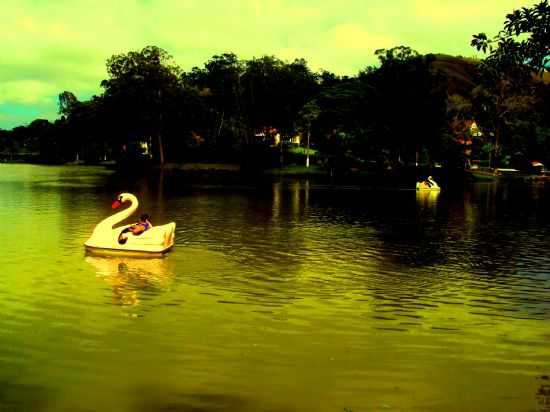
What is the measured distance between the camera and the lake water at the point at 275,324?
9.95m

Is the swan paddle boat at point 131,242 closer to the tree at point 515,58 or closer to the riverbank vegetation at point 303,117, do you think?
the tree at point 515,58

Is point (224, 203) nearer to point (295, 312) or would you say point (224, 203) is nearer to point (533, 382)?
point (295, 312)

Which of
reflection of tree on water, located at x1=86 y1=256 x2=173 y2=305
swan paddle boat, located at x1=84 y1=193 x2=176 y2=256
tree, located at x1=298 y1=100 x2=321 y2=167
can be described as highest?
tree, located at x1=298 y1=100 x2=321 y2=167

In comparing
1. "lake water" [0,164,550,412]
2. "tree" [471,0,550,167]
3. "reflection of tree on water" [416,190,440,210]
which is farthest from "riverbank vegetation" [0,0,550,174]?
"tree" [471,0,550,167]

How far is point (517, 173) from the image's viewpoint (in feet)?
391

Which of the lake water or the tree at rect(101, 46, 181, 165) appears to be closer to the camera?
the lake water

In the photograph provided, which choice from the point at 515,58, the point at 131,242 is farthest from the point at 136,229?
the point at 515,58

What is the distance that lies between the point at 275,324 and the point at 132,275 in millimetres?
6470

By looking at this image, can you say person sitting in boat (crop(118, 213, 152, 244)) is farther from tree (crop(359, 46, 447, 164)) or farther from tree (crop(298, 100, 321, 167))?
tree (crop(298, 100, 321, 167))

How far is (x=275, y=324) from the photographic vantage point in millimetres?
14000

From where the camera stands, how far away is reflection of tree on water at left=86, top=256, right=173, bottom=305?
16531 mm

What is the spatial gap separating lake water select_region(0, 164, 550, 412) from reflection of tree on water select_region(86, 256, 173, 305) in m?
0.06

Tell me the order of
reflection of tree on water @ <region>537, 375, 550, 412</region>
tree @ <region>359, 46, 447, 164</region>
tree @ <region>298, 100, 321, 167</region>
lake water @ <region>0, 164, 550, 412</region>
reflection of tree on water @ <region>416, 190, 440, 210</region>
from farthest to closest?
tree @ <region>298, 100, 321, 167</region> → tree @ <region>359, 46, 447, 164</region> → reflection of tree on water @ <region>416, 190, 440, 210</region> → lake water @ <region>0, 164, 550, 412</region> → reflection of tree on water @ <region>537, 375, 550, 412</region>

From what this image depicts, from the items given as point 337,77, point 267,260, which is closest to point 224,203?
point 267,260
